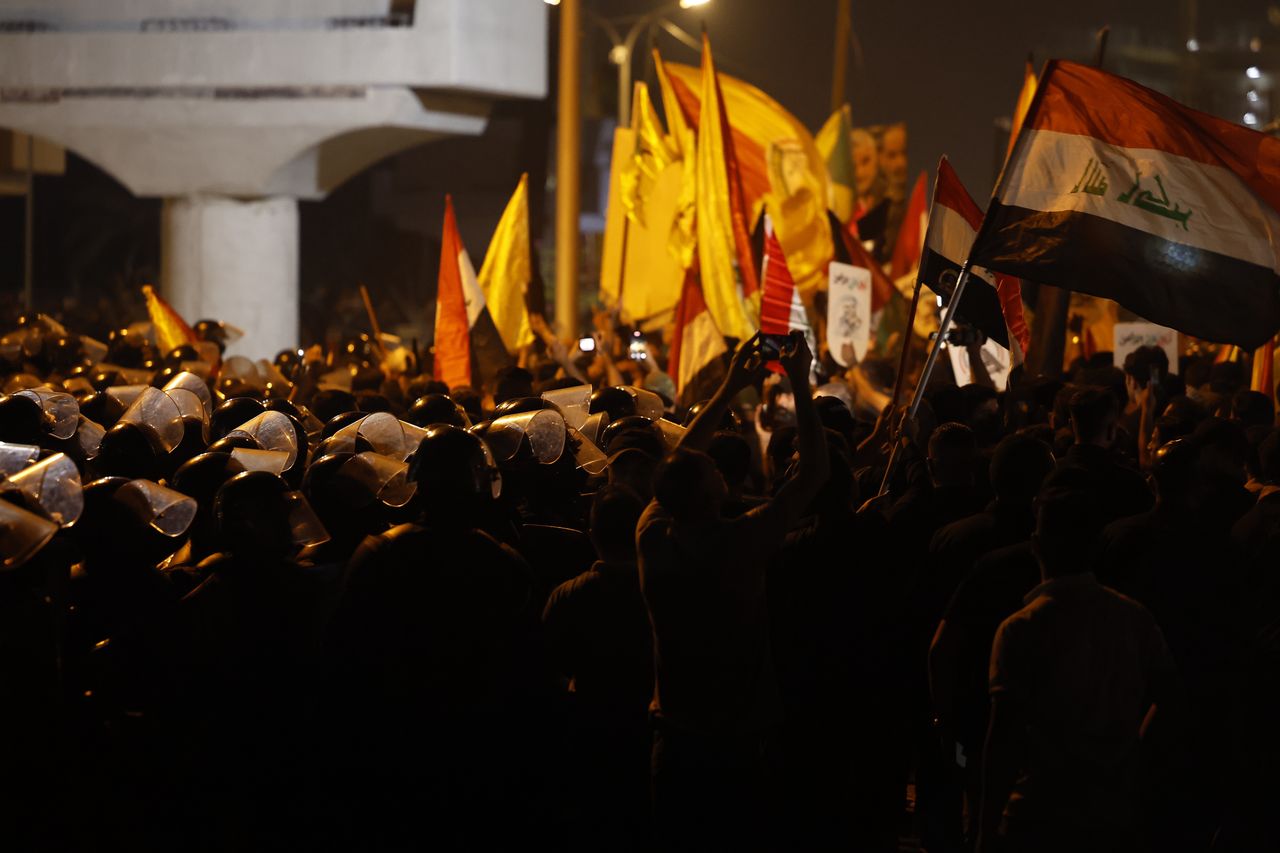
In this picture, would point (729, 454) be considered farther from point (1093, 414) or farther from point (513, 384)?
point (513, 384)

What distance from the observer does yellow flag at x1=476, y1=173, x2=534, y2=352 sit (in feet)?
41.4

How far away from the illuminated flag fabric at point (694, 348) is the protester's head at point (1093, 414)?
16.0 feet

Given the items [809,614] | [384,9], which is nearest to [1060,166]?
[809,614]

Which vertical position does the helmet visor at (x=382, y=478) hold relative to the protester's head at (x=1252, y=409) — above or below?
below

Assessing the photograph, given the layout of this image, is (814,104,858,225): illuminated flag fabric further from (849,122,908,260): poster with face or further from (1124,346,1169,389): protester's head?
(1124,346,1169,389): protester's head

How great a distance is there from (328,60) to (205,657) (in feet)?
42.5

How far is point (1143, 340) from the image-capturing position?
11.6m

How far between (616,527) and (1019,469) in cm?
131

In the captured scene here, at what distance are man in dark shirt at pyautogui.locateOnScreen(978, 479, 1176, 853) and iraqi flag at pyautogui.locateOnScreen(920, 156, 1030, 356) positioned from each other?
2.74 metres

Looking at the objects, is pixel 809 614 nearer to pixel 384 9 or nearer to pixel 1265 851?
pixel 1265 851

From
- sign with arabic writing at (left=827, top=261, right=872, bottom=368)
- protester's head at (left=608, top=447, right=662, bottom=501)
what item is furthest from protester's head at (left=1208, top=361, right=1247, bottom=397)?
protester's head at (left=608, top=447, right=662, bottom=501)

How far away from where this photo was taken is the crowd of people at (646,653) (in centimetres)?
408

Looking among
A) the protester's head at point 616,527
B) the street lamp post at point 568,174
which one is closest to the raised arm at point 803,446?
the protester's head at point 616,527

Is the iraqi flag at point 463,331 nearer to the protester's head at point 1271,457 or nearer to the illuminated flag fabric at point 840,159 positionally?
the protester's head at point 1271,457
